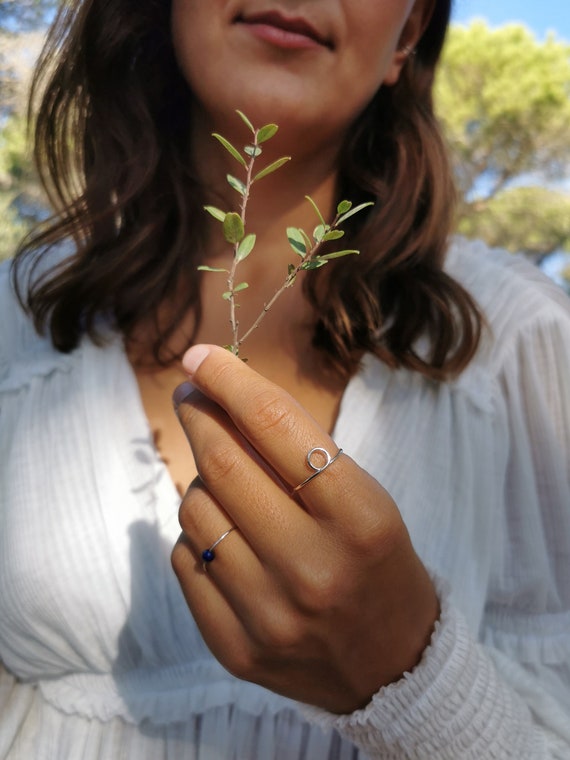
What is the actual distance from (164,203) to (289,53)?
Answer: 45 centimetres

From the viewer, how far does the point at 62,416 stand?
1.40 meters

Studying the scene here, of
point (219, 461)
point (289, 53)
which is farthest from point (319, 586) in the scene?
point (289, 53)

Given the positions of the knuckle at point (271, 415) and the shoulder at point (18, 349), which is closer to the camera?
the knuckle at point (271, 415)

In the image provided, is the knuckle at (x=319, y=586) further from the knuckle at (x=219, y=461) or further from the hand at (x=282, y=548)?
the knuckle at (x=219, y=461)

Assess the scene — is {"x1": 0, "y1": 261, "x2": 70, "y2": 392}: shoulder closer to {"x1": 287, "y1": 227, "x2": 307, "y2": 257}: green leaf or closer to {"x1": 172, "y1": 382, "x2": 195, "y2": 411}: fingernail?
{"x1": 172, "y1": 382, "x2": 195, "y2": 411}: fingernail

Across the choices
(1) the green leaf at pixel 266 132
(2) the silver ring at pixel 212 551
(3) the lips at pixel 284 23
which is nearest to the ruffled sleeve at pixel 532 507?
(2) the silver ring at pixel 212 551

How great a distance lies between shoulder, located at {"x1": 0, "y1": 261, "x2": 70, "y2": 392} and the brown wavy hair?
0.08 feet

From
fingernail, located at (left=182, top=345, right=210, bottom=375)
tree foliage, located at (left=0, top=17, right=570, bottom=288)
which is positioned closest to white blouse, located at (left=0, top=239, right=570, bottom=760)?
fingernail, located at (left=182, top=345, right=210, bottom=375)

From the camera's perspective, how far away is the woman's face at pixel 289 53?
1178mm

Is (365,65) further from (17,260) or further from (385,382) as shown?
(17,260)

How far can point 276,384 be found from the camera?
3.31ft

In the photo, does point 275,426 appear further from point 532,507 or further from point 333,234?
point 532,507

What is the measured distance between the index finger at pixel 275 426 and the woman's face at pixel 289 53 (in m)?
0.61

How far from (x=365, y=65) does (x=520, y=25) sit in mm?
14981
